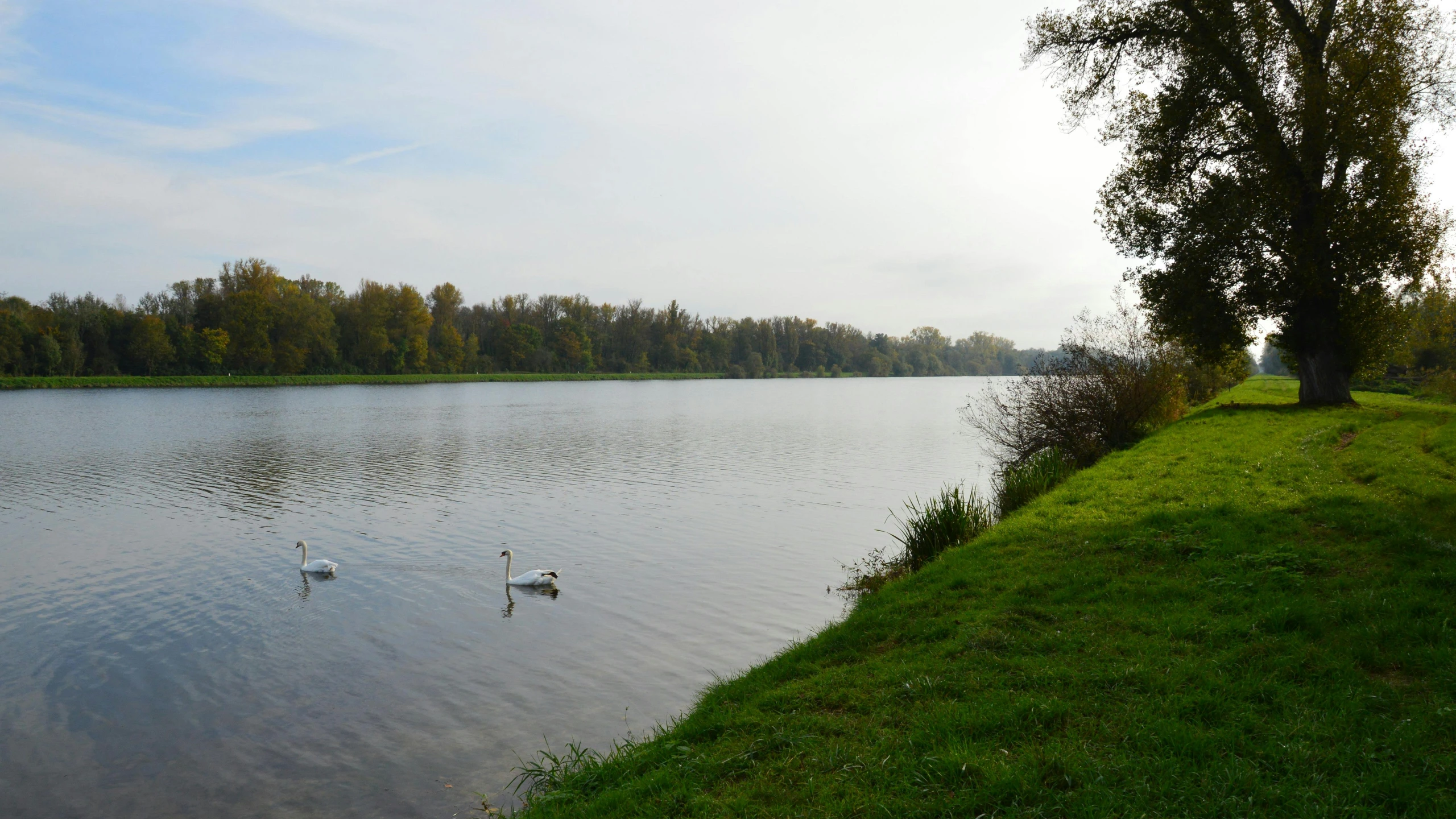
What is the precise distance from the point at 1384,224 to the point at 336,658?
2515 cm

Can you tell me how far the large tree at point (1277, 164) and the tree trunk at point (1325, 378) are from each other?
0.04 metres

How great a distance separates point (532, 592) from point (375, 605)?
7.65ft

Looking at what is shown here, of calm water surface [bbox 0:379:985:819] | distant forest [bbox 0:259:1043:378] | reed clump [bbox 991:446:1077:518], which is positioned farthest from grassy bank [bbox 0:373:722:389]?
reed clump [bbox 991:446:1077:518]

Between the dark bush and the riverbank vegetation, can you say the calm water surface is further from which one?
the riverbank vegetation

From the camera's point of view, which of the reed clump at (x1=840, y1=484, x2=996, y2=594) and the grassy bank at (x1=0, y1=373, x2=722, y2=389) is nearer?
the reed clump at (x1=840, y1=484, x2=996, y2=594)

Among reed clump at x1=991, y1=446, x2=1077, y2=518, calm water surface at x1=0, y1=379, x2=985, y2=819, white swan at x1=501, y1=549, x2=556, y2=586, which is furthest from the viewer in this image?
reed clump at x1=991, y1=446, x2=1077, y2=518

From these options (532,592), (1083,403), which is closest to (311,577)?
(532,592)

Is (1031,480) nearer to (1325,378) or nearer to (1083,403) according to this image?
(1083,403)

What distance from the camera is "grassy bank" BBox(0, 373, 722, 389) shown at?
77.2m

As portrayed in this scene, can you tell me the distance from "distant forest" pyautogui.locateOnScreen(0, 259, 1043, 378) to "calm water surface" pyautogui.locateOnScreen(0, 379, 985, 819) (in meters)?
36.9

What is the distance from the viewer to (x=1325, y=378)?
23.2 m

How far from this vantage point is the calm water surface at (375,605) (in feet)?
24.9

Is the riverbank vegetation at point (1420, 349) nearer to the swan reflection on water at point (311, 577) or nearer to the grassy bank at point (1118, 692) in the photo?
the grassy bank at point (1118, 692)

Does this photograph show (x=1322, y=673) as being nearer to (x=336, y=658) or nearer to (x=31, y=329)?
(x=336, y=658)
